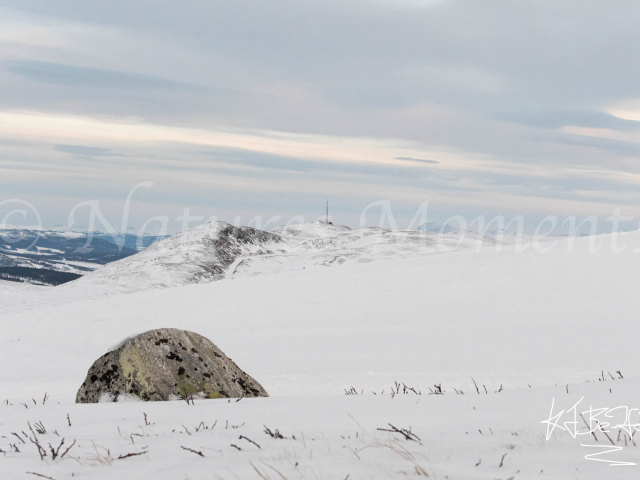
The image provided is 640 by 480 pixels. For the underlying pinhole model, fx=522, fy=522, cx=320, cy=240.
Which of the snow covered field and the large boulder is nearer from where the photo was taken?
the snow covered field

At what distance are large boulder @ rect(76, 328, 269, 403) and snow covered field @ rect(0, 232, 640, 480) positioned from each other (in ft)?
3.46

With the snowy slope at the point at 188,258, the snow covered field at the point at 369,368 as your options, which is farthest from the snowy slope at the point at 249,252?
the snow covered field at the point at 369,368

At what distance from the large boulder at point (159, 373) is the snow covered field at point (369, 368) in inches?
41.5

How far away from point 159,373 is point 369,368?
7.25 meters

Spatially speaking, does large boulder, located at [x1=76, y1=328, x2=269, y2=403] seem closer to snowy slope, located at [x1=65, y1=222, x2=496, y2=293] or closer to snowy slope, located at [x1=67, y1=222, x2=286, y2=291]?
snowy slope, located at [x1=65, y1=222, x2=496, y2=293]

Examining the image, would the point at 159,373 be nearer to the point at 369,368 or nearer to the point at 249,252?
the point at 369,368

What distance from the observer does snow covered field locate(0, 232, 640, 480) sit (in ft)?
11.1

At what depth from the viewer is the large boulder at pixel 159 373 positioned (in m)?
7.25

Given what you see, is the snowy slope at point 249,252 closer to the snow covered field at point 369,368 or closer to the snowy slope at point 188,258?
the snowy slope at point 188,258

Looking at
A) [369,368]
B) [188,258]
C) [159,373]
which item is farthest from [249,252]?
[159,373]

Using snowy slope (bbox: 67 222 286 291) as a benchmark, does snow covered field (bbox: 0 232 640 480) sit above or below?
above

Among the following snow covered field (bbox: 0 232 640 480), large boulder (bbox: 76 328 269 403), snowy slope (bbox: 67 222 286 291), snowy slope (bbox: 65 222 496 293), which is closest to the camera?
snow covered field (bbox: 0 232 640 480)

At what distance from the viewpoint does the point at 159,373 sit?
291 inches

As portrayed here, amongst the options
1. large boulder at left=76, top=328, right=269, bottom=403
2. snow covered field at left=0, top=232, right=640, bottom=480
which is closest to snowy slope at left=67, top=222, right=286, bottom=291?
snow covered field at left=0, top=232, right=640, bottom=480
